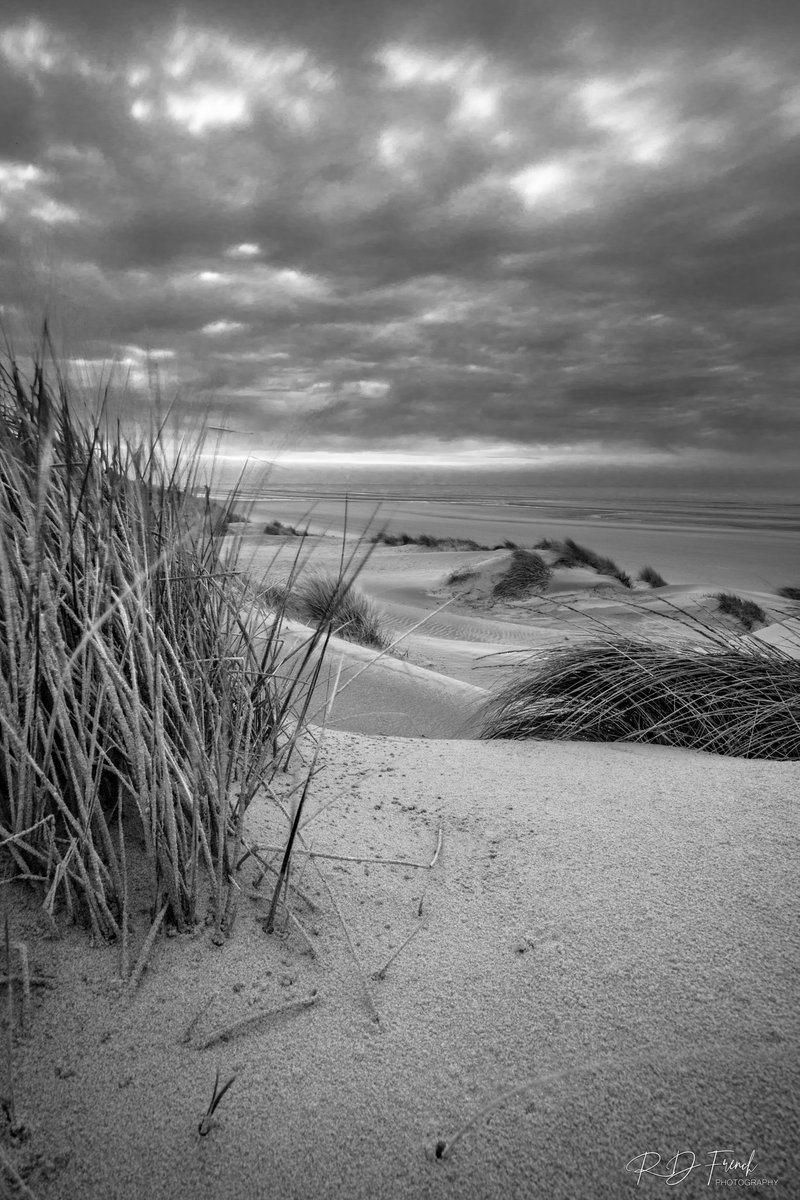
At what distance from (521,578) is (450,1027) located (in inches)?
303

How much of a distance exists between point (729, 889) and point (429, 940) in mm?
612

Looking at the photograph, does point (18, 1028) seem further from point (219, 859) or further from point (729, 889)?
point (729, 889)

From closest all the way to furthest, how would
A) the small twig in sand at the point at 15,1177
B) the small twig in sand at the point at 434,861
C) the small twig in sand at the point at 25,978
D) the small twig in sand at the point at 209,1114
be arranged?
the small twig in sand at the point at 15,1177 → the small twig in sand at the point at 209,1114 → the small twig in sand at the point at 25,978 → the small twig in sand at the point at 434,861

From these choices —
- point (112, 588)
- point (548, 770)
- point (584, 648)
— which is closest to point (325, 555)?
point (584, 648)

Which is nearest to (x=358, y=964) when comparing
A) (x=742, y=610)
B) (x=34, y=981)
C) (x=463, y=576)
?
(x=34, y=981)

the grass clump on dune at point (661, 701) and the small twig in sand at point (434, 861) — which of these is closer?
the small twig in sand at point (434, 861)

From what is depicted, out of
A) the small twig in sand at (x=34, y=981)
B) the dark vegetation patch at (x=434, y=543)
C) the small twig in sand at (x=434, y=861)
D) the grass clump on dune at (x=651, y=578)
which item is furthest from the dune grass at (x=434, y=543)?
the small twig in sand at (x=34, y=981)

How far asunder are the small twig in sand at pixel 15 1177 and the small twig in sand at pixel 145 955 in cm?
25

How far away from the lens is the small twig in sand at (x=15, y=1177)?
2.44ft

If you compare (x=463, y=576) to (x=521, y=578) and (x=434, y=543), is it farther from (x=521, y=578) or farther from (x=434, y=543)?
(x=434, y=543)

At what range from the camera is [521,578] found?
28.0ft

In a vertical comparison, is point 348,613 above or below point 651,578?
below

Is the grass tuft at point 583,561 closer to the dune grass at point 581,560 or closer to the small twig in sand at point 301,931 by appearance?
the dune grass at point 581,560

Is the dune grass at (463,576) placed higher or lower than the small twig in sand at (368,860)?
higher
